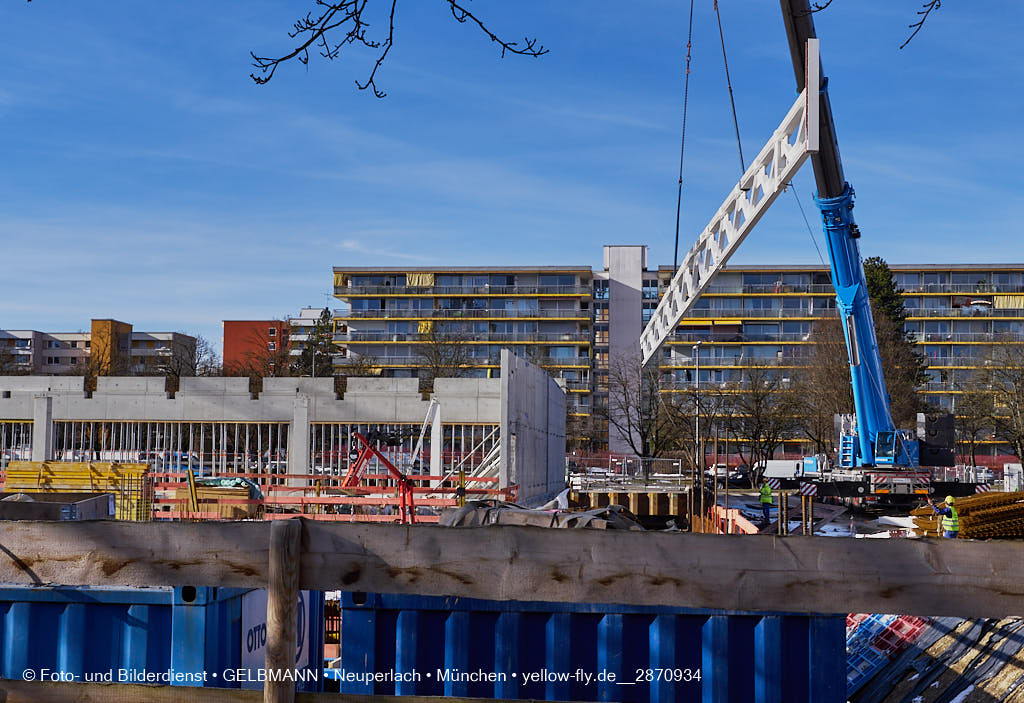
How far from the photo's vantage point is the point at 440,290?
92688 millimetres

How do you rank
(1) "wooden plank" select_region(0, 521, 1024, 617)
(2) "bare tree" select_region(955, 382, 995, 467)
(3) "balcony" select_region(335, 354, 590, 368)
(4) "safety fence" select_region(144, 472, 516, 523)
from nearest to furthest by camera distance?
(1) "wooden plank" select_region(0, 521, 1024, 617) → (4) "safety fence" select_region(144, 472, 516, 523) → (2) "bare tree" select_region(955, 382, 995, 467) → (3) "balcony" select_region(335, 354, 590, 368)

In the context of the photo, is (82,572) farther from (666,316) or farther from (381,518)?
(666,316)

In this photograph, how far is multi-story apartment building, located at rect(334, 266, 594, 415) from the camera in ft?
297

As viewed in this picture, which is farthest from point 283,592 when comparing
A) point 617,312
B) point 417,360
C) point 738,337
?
point 738,337

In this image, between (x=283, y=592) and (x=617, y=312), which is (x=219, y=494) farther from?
(x=617, y=312)

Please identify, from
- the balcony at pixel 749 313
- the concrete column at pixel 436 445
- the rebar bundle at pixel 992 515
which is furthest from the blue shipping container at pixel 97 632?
the balcony at pixel 749 313

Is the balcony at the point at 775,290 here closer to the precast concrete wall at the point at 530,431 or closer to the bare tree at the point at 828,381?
the bare tree at the point at 828,381

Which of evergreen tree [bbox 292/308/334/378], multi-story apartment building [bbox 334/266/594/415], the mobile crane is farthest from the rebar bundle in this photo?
evergreen tree [bbox 292/308/334/378]

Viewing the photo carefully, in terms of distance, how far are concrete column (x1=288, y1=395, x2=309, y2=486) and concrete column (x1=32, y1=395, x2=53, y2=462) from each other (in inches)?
277

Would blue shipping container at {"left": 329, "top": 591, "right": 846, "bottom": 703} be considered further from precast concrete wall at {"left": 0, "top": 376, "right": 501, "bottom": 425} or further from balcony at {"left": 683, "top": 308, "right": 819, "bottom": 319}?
balcony at {"left": 683, "top": 308, "right": 819, "bottom": 319}

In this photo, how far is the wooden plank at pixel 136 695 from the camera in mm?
3227

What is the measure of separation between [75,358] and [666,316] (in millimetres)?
152844

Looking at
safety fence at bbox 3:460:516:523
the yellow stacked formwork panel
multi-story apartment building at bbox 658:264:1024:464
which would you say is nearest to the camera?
the yellow stacked formwork panel

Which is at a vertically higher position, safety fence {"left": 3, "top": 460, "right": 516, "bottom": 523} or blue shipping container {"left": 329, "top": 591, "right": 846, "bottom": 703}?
blue shipping container {"left": 329, "top": 591, "right": 846, "bottom": 703}
